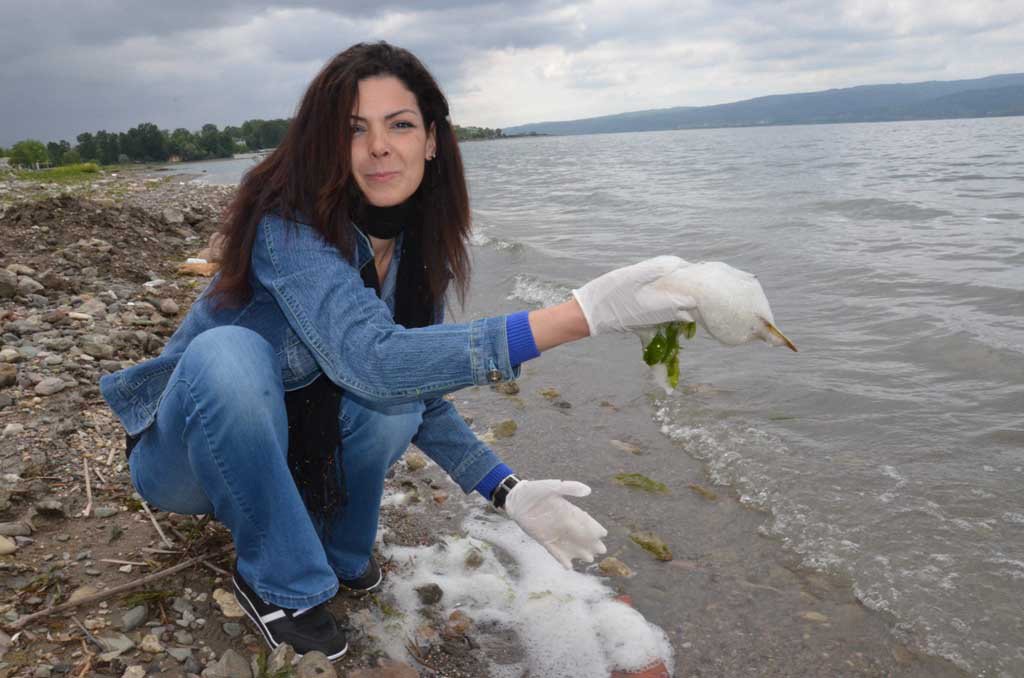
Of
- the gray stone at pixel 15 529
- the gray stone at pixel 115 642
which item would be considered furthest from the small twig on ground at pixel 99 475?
the gray stone at pixel 115 642

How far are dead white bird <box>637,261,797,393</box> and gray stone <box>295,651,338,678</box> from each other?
138cm

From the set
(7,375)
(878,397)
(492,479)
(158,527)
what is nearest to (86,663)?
(158,527)

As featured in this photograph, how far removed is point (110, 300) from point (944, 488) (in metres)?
5.82

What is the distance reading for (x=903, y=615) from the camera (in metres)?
2.56

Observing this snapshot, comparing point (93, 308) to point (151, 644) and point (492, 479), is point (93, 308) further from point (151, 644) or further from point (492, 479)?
point (492, 479)

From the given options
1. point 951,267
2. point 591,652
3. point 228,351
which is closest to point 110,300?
point 228,351

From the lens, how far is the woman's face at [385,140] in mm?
2113

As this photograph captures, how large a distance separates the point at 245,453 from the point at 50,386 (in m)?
2.25

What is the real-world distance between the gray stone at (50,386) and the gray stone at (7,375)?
129 millimetres

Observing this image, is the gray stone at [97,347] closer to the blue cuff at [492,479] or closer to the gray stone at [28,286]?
the gray stone at [28,286]

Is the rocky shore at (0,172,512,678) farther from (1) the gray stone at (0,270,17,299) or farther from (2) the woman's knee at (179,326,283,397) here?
(1) the gray stone at (0,270,17,299)

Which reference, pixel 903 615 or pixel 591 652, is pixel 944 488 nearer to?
pixel 903 615

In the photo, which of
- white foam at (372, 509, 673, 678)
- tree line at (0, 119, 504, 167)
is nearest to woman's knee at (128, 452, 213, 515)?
white foam at (372, 509, 673, 678)

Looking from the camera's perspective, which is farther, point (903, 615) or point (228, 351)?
point (903, 615)
